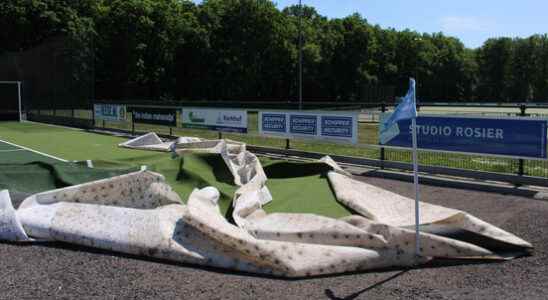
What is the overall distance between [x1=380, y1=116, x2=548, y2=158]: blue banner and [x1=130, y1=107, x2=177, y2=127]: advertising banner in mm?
11767

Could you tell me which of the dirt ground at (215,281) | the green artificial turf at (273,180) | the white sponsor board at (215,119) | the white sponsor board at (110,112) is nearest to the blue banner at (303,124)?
the white sponsor board at (215,119)

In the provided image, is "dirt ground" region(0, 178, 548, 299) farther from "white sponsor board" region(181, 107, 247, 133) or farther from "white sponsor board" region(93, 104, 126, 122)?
"white sponsor board" region(93, 104, 126, 122)

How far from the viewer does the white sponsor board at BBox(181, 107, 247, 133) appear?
18.8 meters

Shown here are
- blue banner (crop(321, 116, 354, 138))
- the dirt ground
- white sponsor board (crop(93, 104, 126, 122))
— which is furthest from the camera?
white sponsor board (crop(93, 104, 126, 122))

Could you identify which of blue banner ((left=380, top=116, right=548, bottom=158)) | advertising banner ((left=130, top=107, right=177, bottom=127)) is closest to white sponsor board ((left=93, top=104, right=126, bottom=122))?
advertising banner ((left=130, top=107, right=177, bottom=127))

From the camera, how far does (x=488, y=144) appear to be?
11.3 m

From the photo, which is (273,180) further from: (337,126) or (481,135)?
(337,126)

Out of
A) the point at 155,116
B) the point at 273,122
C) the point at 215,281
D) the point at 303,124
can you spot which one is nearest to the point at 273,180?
the point at 215,281

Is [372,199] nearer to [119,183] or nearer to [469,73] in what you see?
[119,183]

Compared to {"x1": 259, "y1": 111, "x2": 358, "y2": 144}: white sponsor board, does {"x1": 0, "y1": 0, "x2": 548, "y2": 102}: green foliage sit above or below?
above

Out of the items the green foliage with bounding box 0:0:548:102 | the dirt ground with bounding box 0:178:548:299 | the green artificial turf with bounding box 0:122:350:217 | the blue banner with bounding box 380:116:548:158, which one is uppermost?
the green foliage with bounding box 0:0:548:102

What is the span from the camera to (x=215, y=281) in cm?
568

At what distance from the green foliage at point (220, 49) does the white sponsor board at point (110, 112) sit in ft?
55.0

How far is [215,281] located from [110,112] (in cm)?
2267
